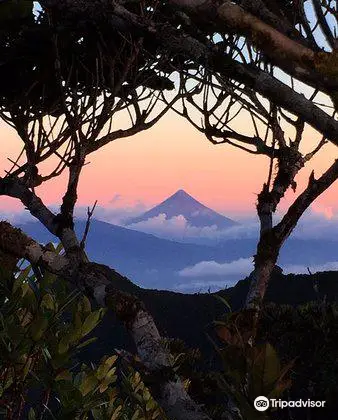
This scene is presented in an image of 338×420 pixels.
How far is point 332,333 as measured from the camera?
1213cm

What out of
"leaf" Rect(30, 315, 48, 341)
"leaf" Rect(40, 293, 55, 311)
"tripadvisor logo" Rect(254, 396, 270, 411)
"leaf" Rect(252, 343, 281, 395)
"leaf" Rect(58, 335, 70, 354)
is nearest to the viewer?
"leaf" Rect(252, 343, 281, 395)

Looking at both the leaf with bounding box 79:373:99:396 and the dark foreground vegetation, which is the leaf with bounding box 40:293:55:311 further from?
the leaf with bounding box 79:373:99:396

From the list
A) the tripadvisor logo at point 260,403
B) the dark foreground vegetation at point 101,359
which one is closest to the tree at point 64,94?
the dark foreground vegetation at point 101,359

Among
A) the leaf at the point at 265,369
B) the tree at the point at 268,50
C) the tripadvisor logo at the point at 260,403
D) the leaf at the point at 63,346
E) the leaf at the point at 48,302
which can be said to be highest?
the tree at the point at 268,50

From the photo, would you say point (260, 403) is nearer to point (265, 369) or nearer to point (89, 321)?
point (265, 369)

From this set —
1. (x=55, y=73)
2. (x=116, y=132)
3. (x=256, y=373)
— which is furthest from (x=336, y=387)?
(x=256, y=373)

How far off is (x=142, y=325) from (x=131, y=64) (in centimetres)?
443

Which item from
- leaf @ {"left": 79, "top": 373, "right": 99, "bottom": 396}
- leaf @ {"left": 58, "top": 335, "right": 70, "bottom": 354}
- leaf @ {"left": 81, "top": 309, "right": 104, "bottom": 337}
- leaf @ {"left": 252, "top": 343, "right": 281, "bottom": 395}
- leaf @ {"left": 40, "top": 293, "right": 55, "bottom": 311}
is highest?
leaf @ {"left": 40, "top": 293, "right": 55, "bottom": 311}

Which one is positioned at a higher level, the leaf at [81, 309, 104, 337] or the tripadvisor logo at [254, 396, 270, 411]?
the leaf at [81, 309, 104, 337]

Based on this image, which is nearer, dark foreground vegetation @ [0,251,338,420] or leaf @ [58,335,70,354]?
dark foreground vegetation @ [0,251,338,420]

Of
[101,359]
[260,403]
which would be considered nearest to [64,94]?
[101,359]

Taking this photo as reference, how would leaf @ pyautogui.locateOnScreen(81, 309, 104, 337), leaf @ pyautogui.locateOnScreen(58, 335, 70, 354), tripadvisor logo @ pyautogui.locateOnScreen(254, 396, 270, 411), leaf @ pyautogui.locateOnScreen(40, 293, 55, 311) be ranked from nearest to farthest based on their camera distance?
A: tripadvisor logo @ pyautogui.locateOnScreen(254, 396, 270, 411) → leaf @ pyautogui.locateOnScreen(58, 335, 70, 354) → leaf @ pyautogui.locateOnScreen(81, 309, 104, 337) → leaf @ pyautogui.locateOnScreen(40, 293, 55, 311)

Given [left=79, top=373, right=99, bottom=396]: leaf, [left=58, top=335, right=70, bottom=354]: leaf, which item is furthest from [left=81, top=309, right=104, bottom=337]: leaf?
[left=79, top=373, right=99, bottom=396]: leaf

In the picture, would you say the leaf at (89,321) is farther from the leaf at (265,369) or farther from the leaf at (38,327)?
the leaf at (265,369)
